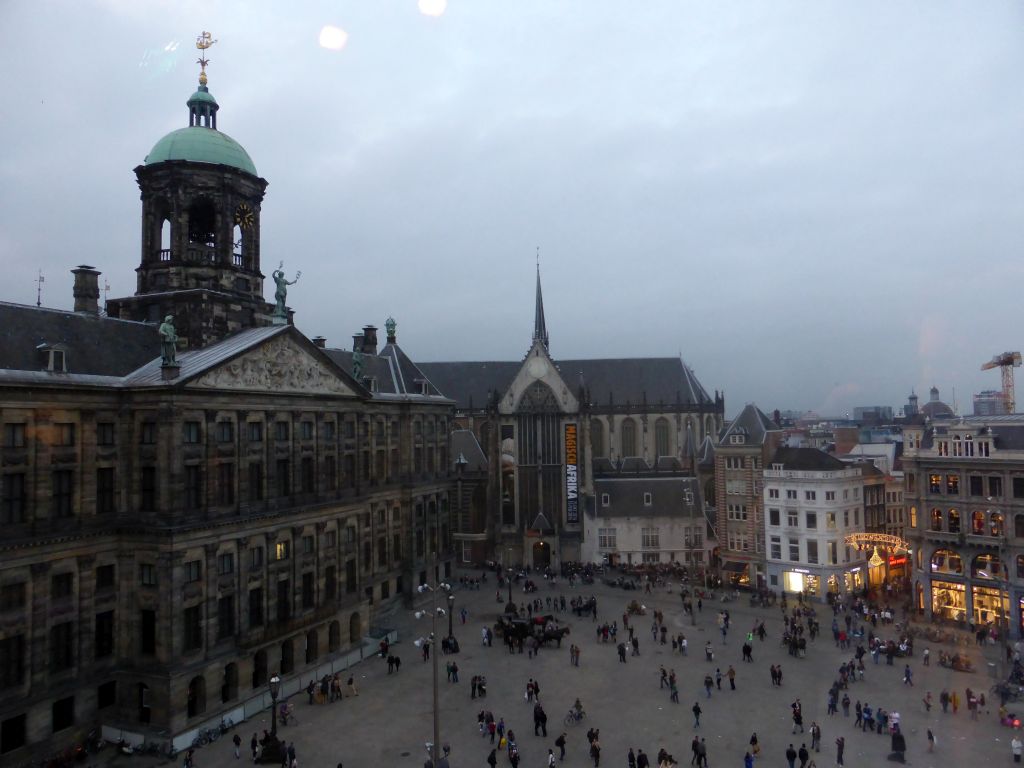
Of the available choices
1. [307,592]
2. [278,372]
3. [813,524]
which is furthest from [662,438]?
[278,372]

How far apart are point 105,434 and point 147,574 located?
7.72m

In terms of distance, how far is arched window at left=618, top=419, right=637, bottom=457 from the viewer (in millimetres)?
102125

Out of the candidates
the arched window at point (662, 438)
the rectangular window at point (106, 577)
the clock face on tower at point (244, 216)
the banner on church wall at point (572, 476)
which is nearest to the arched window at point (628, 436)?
the arched window at point (662, 438)

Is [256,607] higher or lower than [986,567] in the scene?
higher

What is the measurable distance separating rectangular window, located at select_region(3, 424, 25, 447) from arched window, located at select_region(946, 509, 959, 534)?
60116 millimetres

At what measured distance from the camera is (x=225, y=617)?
41.9 meters

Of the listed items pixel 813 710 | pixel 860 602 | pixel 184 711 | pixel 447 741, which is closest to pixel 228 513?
pixel 184 711

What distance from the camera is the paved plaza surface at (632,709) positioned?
34406 mm

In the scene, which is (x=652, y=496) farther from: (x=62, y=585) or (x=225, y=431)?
(x=62, y=585)

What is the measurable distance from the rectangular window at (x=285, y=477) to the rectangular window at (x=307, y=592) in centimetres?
562

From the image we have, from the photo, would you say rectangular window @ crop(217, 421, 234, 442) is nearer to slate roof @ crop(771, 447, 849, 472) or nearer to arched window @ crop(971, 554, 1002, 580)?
slate roof @ crop(771, 447, 849, 472)

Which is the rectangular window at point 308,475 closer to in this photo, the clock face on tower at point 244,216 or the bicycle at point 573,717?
the clock face on tower at point 244,216

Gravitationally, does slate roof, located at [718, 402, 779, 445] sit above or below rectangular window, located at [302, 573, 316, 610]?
above

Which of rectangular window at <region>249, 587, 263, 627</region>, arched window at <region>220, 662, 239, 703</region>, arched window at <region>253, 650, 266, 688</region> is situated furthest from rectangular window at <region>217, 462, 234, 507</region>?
arched window at <region>253, 650, 266, 688</region>
